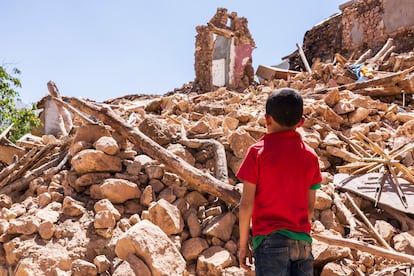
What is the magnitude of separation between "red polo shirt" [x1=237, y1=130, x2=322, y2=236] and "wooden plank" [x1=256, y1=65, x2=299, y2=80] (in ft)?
32.3

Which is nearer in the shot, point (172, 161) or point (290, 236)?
point (290, 236)

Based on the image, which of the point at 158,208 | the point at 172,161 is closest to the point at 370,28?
the point at 172,161

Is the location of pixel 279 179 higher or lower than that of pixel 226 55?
lower

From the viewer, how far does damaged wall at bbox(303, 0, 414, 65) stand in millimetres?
11086

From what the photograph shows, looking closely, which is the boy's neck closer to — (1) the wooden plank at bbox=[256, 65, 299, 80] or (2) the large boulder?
(2) the large boulder

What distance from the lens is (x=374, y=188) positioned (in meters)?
3.23

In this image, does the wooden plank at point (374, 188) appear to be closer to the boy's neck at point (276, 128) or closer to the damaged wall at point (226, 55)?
the boy's neck at point (276, 128)

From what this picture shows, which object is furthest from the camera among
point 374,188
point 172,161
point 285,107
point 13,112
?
point 13,112

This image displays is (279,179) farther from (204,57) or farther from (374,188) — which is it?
(204,57)

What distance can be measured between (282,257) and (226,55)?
13.0 metres

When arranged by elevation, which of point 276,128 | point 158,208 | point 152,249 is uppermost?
point 276,128

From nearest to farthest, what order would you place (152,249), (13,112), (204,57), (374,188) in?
(152,249)
(374,188)
(13,112)
(204,57)

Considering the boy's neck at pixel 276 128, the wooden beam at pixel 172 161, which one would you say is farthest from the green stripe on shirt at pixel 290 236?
the wooden beam at pixel 172 161

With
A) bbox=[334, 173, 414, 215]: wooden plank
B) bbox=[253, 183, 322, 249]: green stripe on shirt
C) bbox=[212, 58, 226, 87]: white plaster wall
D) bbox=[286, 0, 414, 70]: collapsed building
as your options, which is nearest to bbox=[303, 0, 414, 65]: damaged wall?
bbox=[286, 0, 414, 70]: collapsed building
